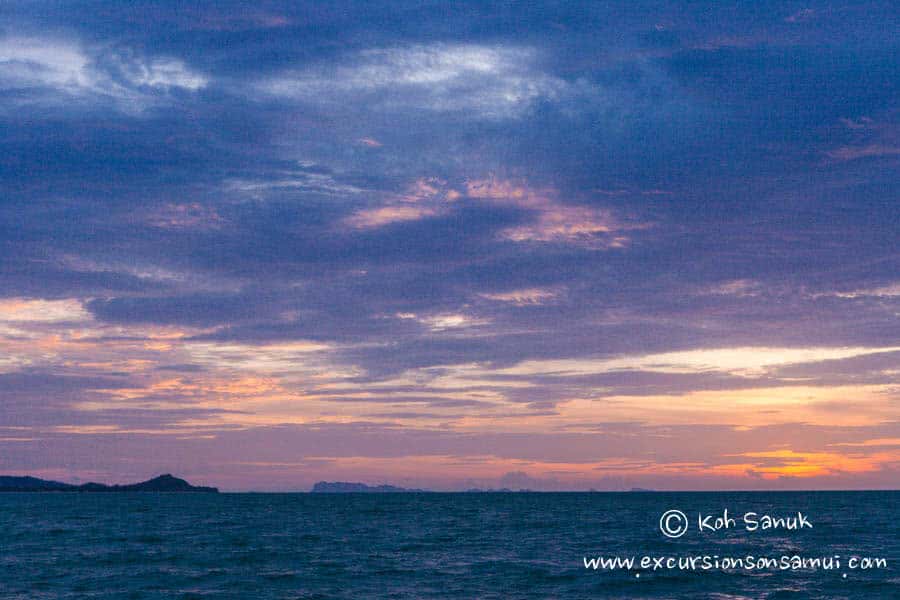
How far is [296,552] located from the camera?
225 ft

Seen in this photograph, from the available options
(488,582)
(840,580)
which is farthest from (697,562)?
(488,582)

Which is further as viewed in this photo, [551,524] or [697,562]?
[551,524]

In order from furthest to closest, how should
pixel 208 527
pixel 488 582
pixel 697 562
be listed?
pixel 208 527 < pixel 697 562 < pixel 488 582

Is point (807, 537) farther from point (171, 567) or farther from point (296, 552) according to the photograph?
point (171, 567)

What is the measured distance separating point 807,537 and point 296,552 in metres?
51.1

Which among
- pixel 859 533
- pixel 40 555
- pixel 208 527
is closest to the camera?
pixel 40 555

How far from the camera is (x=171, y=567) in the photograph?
5844 cm

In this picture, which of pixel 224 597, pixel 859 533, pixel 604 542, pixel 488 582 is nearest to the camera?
pixel 224 597

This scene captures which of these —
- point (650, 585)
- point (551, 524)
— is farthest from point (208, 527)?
point (650, 585)

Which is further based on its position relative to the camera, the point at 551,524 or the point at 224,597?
the point at 551,524

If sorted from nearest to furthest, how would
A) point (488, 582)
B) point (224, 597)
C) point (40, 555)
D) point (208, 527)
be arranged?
point (224, 597) → point (488, 582) → point (40, 555) → point (208, 527)

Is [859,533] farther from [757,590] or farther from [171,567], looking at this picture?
[171,567]

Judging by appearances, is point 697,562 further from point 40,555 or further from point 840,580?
point 40,555

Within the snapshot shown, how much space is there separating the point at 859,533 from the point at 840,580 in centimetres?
4417
